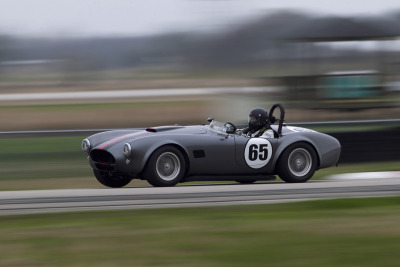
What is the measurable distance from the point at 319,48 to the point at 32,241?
49.0 feet

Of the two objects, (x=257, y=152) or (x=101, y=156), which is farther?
(x=257, y=152)

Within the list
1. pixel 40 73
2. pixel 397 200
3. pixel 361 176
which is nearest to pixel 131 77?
pixel 40 73

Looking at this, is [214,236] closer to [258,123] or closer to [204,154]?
[204,154]

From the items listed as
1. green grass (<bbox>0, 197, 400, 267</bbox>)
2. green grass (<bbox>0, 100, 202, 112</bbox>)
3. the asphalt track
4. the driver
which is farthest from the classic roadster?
green grass (<bbox>0, 100, 202, 112</bbox>)

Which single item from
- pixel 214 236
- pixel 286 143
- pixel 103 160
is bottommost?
pixel 214 236

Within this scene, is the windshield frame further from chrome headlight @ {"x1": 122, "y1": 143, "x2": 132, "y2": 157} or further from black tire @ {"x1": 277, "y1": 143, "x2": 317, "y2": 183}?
chrome headlight @ {"x1": 122, "y1": 143, "x2": 132, "y2": 157}

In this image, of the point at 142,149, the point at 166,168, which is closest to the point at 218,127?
the point at 166,168

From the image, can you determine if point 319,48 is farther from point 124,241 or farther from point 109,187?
point 124,241

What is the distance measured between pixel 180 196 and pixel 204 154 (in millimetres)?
1141

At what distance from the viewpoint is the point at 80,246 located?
5293mm

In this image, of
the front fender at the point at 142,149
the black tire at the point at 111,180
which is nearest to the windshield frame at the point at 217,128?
the front fender at the point at 142,149

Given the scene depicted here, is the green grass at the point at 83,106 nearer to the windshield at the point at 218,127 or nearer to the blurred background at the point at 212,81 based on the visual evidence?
the blurred background at the point at 212,81

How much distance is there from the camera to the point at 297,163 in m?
9.35

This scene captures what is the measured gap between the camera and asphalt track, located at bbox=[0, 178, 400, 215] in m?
7.28
